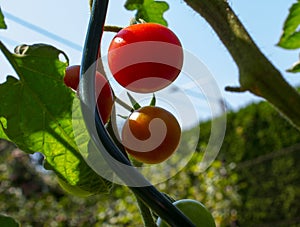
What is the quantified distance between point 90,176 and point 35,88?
0.32 feet

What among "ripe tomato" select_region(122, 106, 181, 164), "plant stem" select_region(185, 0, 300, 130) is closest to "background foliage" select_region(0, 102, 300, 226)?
"ripe tomato" select_region(122, 106, 181, 164)

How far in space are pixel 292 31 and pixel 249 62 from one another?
0.34 metres

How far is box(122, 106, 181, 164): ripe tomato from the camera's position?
51cm

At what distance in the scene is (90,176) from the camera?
0.46 meters

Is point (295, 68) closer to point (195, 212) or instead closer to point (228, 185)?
point (195, 212)

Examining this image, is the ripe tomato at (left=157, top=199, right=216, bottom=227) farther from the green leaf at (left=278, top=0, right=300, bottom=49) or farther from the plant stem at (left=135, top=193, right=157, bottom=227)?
the green leaf at (left=278, top=0, right=300, bottom=49)

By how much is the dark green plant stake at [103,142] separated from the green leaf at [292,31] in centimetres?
38

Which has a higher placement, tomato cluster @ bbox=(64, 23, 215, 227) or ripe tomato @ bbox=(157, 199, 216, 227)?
tomato cluster @ bbox=(64, 23, 215, 227)

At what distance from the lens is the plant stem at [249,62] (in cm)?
40

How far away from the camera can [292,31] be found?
0.71m

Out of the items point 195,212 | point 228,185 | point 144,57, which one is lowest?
point 228,185

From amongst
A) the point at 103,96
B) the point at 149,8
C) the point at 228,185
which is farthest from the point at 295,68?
the point at 228,185

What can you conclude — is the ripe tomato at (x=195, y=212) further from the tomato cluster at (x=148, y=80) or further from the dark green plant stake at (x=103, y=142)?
the dark green plant stake at (x=103, y=142)

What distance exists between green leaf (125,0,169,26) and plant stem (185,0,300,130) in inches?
9.7
